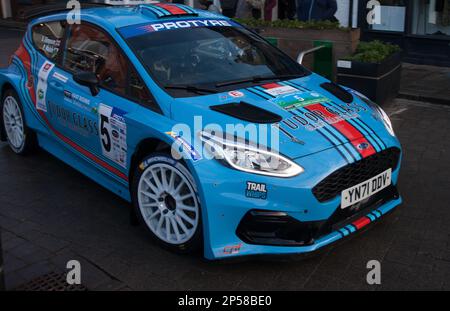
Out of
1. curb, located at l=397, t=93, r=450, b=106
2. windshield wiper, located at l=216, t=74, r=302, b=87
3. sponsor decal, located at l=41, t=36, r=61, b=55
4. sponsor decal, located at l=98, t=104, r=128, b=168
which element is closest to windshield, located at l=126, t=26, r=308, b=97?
windshield wiper, located at l=216, t=74, r=302, b=87

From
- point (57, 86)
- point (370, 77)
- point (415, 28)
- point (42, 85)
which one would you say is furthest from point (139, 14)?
point (415, 28)

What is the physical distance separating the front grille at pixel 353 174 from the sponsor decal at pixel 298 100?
0.65m

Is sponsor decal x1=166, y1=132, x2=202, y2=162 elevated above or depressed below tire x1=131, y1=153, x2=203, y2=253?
above

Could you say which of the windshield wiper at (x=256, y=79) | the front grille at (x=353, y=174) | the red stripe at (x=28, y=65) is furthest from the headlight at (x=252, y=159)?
the red stripe at (x=28, y=65)

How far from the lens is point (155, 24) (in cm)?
489

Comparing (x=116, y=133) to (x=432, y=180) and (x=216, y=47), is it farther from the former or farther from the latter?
(x=432, y=180)

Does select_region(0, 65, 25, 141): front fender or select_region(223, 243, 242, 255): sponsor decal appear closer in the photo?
select_region(223, 243, 242, 255): sponsor decal

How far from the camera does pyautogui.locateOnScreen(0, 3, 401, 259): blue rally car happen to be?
12.0ft

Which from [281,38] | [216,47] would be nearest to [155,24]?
[216,47]

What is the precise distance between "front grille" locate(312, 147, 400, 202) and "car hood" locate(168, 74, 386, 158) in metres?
0.17

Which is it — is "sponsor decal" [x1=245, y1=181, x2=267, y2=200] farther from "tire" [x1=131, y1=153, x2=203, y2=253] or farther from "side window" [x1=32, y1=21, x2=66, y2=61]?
"side window" [x1=32, y1=21, x2=66, y2=61]

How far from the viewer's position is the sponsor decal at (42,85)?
17.9ft

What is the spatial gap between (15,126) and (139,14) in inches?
78.9

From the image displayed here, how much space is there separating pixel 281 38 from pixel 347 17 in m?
3.28
